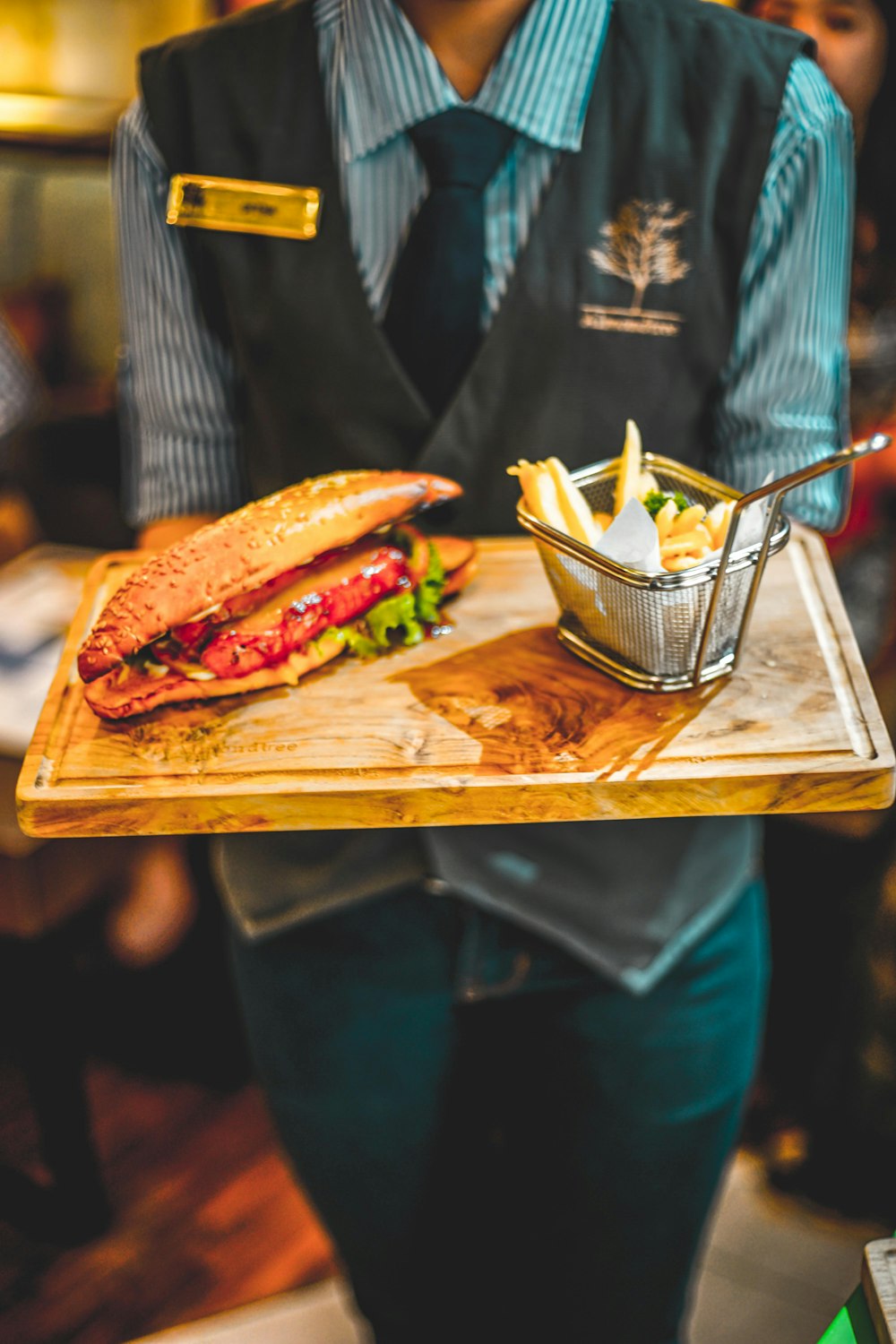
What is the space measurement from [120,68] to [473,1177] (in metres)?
2.66

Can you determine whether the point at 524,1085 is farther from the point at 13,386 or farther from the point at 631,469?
the point at 13,386

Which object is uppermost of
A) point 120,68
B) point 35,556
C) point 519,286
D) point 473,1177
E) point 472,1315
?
point 120,68

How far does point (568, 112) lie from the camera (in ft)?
4.08

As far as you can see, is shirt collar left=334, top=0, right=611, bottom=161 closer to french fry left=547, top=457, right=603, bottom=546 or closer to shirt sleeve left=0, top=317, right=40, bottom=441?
french fry left=547, top=457, right=603, bottom=546

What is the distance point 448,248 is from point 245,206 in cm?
24

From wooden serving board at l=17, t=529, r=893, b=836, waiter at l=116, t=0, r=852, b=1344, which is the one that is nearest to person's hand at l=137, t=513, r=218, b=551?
waiter at l=116, t=0, r=852, b=1344

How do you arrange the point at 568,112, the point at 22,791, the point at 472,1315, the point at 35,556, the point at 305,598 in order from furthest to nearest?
the point at 35,556, the point at 472,1315, the point at 568,112, the point at 305,598, the point at 22,791

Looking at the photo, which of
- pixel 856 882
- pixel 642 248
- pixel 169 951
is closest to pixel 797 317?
pixel 642 248

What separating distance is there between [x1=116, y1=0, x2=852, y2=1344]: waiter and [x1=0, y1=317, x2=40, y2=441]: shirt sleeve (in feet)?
2.82

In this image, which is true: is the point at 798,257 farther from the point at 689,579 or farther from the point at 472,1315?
the point at 472,1315


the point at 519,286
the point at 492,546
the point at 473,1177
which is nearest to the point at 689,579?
the point at 492,546

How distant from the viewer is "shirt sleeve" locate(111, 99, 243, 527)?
4.45ft

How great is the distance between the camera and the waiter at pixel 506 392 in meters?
1.26

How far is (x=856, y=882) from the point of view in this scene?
7.91 feet
